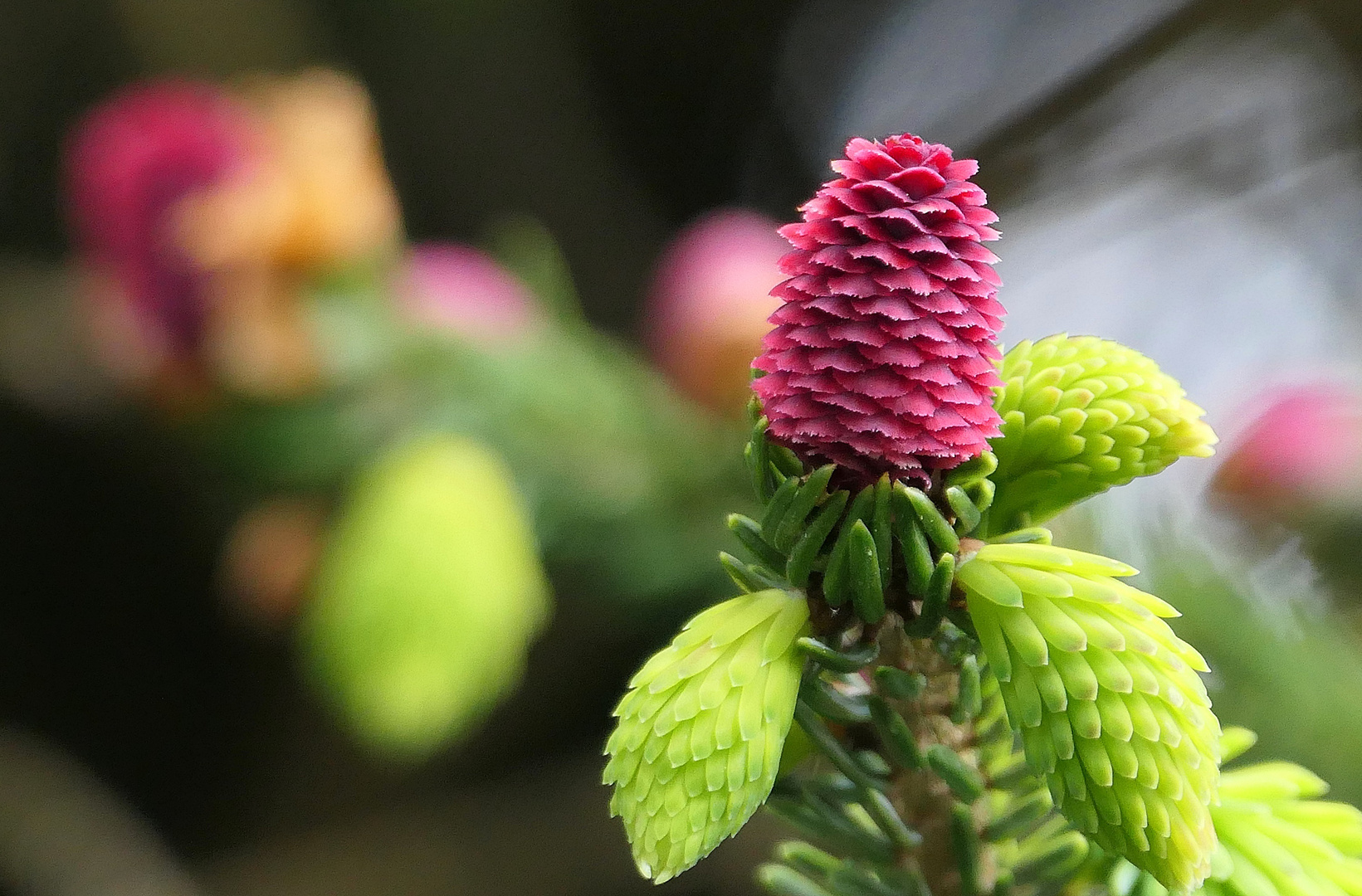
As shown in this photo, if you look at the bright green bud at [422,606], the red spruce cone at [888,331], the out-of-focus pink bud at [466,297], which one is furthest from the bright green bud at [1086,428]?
the out-of-focus pink bud at [466,297]

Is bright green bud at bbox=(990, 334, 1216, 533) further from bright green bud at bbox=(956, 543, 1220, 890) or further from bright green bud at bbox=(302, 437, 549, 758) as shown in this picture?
bright green bud at bbox=(302, 437, 549, 758)

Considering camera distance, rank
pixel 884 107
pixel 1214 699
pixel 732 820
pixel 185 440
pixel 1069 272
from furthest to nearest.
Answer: pixel 884 107
pixel 1069 272
pixel 185 440
pixel 1214 699
pixel 732 820

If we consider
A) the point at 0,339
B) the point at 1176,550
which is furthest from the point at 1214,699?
the point at 0,339

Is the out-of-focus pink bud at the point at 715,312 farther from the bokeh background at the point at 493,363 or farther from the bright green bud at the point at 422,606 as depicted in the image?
the bright green bud at the point at 422,606

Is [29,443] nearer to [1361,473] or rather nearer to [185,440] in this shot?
[185,440]

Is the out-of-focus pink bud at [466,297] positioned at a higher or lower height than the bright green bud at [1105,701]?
lower

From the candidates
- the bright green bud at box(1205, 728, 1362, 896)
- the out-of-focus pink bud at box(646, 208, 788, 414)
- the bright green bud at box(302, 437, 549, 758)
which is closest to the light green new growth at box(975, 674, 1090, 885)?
the bright green bud at box(1205, 728, 1362, 896)

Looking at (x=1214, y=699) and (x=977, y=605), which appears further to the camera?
(x=1214, y=699)

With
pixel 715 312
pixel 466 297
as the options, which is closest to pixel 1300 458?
pixel 715 312

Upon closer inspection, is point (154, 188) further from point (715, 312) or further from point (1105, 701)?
point (1105, 701)
